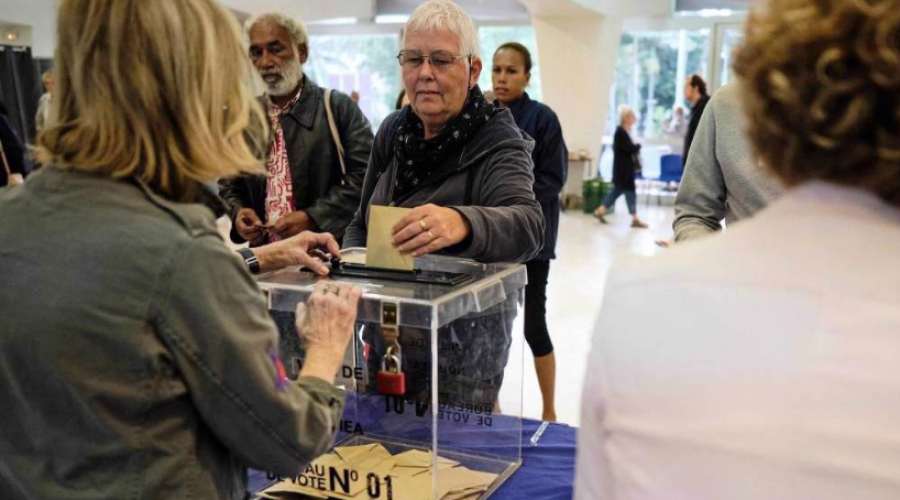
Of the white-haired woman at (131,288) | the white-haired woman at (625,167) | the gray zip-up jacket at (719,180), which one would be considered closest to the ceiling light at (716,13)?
the white-haired woman at (625,167)

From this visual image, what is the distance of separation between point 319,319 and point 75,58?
1.69 ft

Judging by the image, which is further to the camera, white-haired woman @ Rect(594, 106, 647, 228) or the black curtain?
white-haired woman @ Rect(594, 106, 647, 228)

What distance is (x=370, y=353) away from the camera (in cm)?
154

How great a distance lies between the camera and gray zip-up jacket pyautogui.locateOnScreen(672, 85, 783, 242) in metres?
1.89

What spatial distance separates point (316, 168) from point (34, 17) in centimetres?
840

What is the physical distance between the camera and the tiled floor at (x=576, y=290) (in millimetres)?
3703

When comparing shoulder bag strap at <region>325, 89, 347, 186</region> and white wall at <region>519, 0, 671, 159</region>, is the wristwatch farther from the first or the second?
white wall at <region>519, 0, 671, 159</region>

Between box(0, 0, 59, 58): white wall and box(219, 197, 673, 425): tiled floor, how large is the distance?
319 cm

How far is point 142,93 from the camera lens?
1.02 metres

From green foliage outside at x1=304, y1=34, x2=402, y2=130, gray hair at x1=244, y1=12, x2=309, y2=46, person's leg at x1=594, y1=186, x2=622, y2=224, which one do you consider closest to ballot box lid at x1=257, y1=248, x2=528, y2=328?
gray hair at x1=244, y1=12, x2=309, y2=46

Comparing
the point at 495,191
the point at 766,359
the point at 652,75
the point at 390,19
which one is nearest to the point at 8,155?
the point at 495,191

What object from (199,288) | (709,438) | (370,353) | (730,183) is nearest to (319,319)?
(370,353)

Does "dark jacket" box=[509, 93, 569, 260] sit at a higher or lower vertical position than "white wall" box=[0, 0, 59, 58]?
lower

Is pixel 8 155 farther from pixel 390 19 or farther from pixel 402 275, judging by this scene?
pixel 390 19
